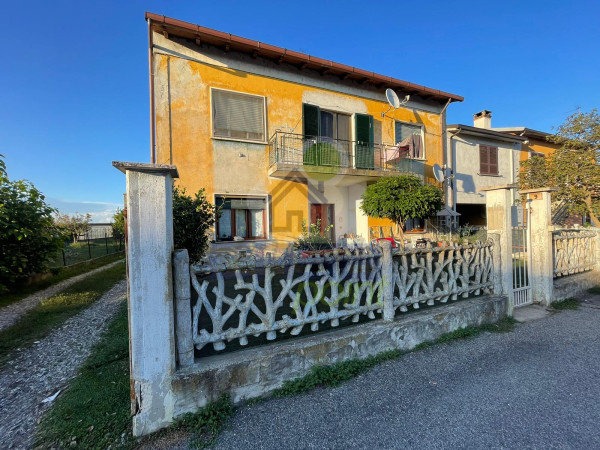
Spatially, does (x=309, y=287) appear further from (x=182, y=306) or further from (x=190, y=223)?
(x=190, y=223)

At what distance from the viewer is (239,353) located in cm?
242

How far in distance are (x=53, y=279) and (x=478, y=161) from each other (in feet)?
60.7

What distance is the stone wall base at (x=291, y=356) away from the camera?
216 cm

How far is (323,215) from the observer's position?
10.9m

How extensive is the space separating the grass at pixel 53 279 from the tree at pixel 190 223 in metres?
4.35

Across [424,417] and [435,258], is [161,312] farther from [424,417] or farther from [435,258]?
[435,258]

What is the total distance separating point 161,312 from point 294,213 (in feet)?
23.7

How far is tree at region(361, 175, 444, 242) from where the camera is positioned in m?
8.69

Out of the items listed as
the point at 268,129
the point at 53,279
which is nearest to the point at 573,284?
the point at 268,129

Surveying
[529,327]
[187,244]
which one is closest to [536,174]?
[529,327]

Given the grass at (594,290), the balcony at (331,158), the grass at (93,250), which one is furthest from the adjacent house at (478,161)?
the grass at (93,250)

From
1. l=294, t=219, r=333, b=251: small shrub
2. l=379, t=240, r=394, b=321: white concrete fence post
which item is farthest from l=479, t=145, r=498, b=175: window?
l=379, t=240, r=394, b=321: white concrete fence post

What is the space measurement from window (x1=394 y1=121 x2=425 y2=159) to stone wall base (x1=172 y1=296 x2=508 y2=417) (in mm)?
8539

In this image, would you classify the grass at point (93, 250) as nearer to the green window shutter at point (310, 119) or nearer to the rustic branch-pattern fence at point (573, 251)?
the green window shutter at point (310, 119)
